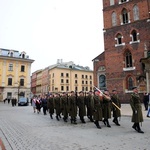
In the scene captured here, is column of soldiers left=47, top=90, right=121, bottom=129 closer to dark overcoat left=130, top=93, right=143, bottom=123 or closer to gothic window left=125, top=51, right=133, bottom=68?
dark overcoat left=130, top=93, right=143, bottom=123

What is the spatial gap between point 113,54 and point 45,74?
54.6m

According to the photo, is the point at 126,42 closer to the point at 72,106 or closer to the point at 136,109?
the point at 72,106

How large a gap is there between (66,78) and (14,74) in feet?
75.3

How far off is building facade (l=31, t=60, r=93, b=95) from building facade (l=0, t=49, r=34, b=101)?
46.1 feet

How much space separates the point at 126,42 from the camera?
93.6ft

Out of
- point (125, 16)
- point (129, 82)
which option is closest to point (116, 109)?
point (129, 82)

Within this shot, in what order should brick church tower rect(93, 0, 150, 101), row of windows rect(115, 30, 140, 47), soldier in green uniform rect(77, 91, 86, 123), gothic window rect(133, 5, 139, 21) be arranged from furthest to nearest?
gothic window rect(133, 5, 139, 21) < row of windows rect(115, 30, 140, 47) < brick church tower rect(93, 0, 150, 101) < soldier in green uniform rect(77, 91, 86, 123)

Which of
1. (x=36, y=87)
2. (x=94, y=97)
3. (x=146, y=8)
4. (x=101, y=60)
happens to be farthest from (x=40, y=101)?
(x=36, y=87)

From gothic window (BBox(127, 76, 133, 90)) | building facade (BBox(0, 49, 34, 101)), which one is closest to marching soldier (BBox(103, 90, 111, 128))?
gothic window (BBox(127, 76, 133, 90))

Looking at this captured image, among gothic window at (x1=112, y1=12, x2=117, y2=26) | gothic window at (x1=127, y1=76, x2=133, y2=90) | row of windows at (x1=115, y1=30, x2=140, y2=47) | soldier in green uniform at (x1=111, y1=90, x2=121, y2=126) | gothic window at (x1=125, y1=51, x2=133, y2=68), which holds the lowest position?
soldier in green uniform at (x1=111, y1=90, x2=121, y2=126)

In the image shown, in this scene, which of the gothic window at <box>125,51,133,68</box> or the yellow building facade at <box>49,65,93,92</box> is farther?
the yellow building facade at <box>49,65,93,92</box>

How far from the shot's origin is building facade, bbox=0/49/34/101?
2034 inches

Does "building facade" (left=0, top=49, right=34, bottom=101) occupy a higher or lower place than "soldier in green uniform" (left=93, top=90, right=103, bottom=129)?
higher

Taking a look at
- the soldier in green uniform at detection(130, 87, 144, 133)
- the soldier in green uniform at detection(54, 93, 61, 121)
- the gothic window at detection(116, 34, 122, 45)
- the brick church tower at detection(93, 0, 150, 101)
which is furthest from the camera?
the gothic window at detection(116, 34, 122, 45)
